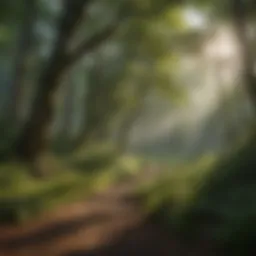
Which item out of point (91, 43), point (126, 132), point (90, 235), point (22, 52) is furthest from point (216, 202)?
point (126, 132)

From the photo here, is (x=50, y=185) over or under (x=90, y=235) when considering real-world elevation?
over

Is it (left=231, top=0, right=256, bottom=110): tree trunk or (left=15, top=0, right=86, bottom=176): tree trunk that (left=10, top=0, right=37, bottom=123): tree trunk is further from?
(left=231, top=0, right=256, bottom=110): tree trunk

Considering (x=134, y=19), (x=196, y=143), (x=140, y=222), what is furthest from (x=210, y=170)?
(x=196, y=143)

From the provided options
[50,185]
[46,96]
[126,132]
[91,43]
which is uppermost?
[126,132]

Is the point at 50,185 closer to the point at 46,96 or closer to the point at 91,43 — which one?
the point at 46,96

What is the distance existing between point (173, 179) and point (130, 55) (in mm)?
10351

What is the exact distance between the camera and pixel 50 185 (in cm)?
1333

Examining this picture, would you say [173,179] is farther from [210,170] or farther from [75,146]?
[75,146]

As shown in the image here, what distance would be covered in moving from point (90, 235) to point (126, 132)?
17962 mm

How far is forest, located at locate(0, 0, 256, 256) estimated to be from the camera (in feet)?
32.4

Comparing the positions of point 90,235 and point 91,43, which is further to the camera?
point 91,43

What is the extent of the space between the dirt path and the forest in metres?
Answer: 0.03

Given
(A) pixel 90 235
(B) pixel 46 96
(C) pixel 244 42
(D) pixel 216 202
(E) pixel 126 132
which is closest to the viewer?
(D) pixel 216 202

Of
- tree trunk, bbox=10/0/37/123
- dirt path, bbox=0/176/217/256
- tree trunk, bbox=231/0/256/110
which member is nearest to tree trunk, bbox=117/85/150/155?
tree trunk, bbox=10/0/37/123
